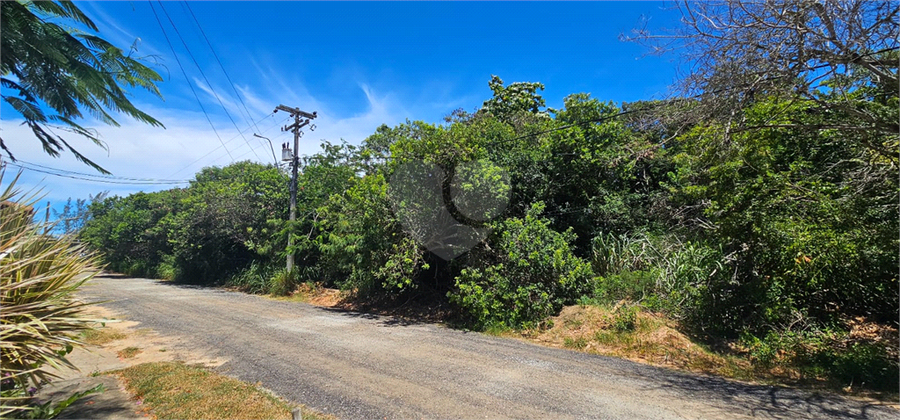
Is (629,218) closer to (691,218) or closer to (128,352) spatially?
(691,218)

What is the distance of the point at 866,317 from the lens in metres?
6.27

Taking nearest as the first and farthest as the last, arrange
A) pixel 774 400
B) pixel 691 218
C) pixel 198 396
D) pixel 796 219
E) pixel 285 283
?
pixel 198 396 → pixel 774 400 → pixel 796 219 → pixel 691 218 → pixel 285 283

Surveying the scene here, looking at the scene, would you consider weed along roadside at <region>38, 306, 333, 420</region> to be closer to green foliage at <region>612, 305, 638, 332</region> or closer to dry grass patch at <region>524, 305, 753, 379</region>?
dry grass patch at <region>524, 305, 753, 379</region>

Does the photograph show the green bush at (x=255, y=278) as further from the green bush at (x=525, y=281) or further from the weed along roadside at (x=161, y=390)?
the green bush at (x=525, y=281)

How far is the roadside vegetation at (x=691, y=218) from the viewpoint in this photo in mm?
5113

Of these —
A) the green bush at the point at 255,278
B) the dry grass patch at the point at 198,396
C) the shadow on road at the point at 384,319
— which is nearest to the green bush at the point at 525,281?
the shadow on road at the point at 384,319

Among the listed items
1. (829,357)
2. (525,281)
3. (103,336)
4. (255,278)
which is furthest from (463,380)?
(255,278)

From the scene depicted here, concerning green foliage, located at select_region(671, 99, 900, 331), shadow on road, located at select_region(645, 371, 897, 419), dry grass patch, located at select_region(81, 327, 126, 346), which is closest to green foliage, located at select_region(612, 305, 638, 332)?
green foliage, located at select_region(671, 99, 900, 331)

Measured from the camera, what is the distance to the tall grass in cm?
288

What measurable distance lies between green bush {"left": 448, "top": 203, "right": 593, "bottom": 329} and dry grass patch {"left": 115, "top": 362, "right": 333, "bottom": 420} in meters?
4.88

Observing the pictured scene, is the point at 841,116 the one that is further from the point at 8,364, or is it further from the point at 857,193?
the point at 8,364

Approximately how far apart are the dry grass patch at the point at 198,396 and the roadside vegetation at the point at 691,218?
214 centimetres

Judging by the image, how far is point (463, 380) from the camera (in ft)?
17.1

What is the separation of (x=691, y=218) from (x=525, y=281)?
3.64m
